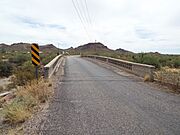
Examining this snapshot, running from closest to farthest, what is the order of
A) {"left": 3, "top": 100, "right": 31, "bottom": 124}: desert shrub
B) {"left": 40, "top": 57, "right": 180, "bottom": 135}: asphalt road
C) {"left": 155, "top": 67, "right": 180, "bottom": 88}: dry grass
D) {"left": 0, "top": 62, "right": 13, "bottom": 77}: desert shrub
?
{"left": 40, "top": 57, "right": 180, "bottom": 135}: asphalt road
{"left": 3, "top": 100, "right": 31, "bottom": 124}: desert shrub
{"left": 155, "top": 67, "right": 180, "bottom": 88}: dry grass
{"left": 0, "top": 62, "right": 13, "bottom": 77}: desert shrub

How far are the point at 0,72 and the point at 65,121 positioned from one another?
3921cm

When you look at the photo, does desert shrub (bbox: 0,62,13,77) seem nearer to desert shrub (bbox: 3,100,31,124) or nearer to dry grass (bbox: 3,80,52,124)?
dry grass (bbox: 3,80,52,124)

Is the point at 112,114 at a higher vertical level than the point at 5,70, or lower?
higher

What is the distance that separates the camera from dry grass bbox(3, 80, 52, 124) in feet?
24.5

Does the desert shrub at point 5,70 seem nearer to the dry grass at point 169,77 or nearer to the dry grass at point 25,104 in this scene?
the dry grass at point 169,77

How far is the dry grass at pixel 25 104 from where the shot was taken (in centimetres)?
746

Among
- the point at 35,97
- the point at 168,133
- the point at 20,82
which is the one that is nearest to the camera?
the point at 168,133

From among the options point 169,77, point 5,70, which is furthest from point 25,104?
point 5,70

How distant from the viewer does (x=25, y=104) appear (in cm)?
903

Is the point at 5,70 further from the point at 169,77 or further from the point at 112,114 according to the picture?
the point at 112,114

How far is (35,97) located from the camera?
1038cm

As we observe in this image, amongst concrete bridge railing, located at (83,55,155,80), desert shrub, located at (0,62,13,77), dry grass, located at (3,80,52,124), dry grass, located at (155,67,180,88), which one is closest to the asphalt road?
dry grass, located at (3,80,52,124)

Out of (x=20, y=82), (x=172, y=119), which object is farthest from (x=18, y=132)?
(x=20, y=82)

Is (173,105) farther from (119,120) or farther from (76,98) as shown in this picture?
(76,98)
